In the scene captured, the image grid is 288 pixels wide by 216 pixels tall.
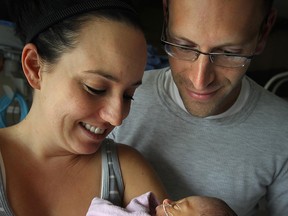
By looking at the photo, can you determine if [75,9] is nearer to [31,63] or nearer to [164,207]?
[31,63]

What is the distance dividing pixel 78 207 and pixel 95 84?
0.43 meters

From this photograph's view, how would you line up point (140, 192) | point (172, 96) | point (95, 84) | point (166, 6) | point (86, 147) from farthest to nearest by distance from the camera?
point (172, 96) → point (166, 6) → point (140, 192) → point (86, 147) → point (95, 84)

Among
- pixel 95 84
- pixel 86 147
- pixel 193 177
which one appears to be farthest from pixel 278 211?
pixel 95 84

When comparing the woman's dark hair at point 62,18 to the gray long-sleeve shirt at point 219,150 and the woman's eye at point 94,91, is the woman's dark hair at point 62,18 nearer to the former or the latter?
the woman's eye at point 94,91

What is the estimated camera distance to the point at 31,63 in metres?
1.12

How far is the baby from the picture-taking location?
1.11 m

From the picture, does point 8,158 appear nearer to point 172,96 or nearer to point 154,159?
point 154,159

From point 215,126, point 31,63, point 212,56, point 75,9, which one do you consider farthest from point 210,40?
point 31,63

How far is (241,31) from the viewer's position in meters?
1.31

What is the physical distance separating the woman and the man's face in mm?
291

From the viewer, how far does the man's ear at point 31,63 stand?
1.10 m

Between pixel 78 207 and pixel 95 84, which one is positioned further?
pixel 78 207

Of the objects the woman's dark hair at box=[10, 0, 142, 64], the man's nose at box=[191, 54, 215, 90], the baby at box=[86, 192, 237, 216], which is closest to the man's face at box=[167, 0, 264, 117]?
the man's nose at box=[191, 54, 215, 90]

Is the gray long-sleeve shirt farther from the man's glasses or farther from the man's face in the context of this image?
the man's glasses
